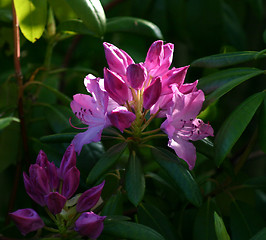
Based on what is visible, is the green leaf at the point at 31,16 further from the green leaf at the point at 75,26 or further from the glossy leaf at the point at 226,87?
the glossy leaf at the point at 226,87

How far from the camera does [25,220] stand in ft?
3.01

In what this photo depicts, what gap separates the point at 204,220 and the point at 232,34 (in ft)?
2.83

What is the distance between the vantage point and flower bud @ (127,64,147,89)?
953mm

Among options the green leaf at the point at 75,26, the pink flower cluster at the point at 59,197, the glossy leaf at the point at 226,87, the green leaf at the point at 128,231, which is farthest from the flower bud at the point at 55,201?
the green leaf at the point at 75,26

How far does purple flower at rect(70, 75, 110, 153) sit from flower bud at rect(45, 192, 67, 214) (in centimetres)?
13

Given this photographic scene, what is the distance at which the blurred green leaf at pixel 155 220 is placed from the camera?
1.14 metres

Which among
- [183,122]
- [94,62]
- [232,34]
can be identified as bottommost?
[94,62]

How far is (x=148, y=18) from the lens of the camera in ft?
6.14

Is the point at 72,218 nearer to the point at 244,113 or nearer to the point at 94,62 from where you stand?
the point at 244,113

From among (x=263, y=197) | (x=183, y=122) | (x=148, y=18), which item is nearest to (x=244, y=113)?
(x=183, y=122)

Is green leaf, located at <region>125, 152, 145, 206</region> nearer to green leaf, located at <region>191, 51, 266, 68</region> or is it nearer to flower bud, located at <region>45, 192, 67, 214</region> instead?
flower bud, located at <region>45, 192, 67, 214</region>

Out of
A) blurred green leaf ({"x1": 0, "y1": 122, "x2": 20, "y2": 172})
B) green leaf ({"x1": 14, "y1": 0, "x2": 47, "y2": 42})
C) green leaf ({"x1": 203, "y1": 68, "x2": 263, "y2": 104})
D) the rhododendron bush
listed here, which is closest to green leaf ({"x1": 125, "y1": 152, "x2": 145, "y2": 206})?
the rhododendron bush

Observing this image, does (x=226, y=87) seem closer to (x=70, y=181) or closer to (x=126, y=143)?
(x=126, y=143)

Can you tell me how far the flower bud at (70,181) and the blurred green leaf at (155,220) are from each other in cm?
28
